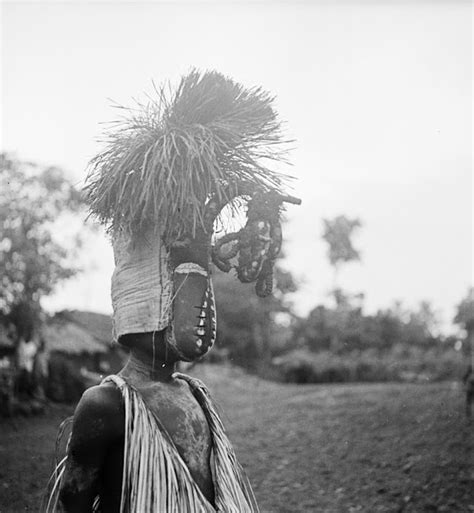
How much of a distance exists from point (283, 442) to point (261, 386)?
43.8 ft

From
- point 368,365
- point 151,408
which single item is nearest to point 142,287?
point 151,408

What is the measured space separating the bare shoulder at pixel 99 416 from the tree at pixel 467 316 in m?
13.2

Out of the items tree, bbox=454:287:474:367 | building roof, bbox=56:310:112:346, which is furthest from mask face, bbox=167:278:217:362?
building roof, bbox=56:310:112:346

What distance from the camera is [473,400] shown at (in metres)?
10.6

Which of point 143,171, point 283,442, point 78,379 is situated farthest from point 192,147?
point 78,379

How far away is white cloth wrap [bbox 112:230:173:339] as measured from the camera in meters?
1.83

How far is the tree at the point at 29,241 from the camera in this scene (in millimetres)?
9836

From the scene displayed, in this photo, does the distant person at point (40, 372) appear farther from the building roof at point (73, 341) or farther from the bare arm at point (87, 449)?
the bare arm at point (87, 449)

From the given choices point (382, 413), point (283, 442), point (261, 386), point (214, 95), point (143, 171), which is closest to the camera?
point (143, 171)

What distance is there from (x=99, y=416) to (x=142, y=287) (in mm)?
397

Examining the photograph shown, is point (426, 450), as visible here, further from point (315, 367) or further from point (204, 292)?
point (315, 367)

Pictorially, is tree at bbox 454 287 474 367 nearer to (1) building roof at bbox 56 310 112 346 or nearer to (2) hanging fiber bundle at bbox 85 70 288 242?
(1) building roof at bbox 56 310 112 346

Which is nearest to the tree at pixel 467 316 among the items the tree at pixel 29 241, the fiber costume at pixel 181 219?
the tree at pixel 29 241

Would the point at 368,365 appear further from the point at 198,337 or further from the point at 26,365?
the point at 198,337
